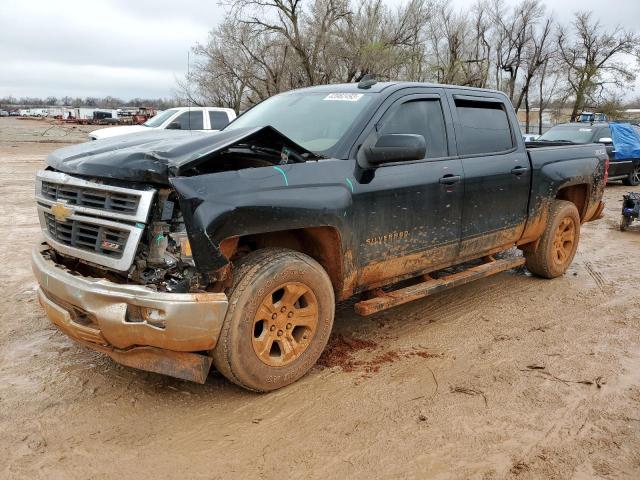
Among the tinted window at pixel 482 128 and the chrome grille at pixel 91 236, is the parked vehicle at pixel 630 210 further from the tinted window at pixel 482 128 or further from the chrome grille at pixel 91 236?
the chrome grille at pixel 91 236

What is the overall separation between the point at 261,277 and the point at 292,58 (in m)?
30.0

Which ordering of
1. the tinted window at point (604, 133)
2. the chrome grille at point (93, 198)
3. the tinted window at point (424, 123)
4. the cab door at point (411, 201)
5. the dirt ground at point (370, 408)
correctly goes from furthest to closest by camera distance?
the tinted window at point (604, 133) < the tinted window at point (424, 123) < the cab door at point (411, 201) < the chrome grille at point (93, 198) < the dirt ground at point (370, 408)

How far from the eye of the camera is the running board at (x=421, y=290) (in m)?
3.97

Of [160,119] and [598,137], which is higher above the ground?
[160,119]

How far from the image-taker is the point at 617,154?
594 inches

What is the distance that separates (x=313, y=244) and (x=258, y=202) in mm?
727

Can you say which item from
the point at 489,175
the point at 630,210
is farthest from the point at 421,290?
the point at 630,210

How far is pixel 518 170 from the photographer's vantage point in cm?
508

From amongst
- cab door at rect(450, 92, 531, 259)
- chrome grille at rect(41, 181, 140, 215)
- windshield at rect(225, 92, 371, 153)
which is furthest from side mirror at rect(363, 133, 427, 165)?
chrome grille at rect(41, 181, 140, 215)

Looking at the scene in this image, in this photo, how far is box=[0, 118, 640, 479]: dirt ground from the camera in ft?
9.06

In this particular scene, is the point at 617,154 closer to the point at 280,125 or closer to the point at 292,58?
the point at 280,125

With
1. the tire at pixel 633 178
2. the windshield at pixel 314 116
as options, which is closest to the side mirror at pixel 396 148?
the windshield at pixel 314 116

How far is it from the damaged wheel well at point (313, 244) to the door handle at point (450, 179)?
117 centimetres

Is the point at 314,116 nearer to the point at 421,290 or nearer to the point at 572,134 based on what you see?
the point at 421,290
